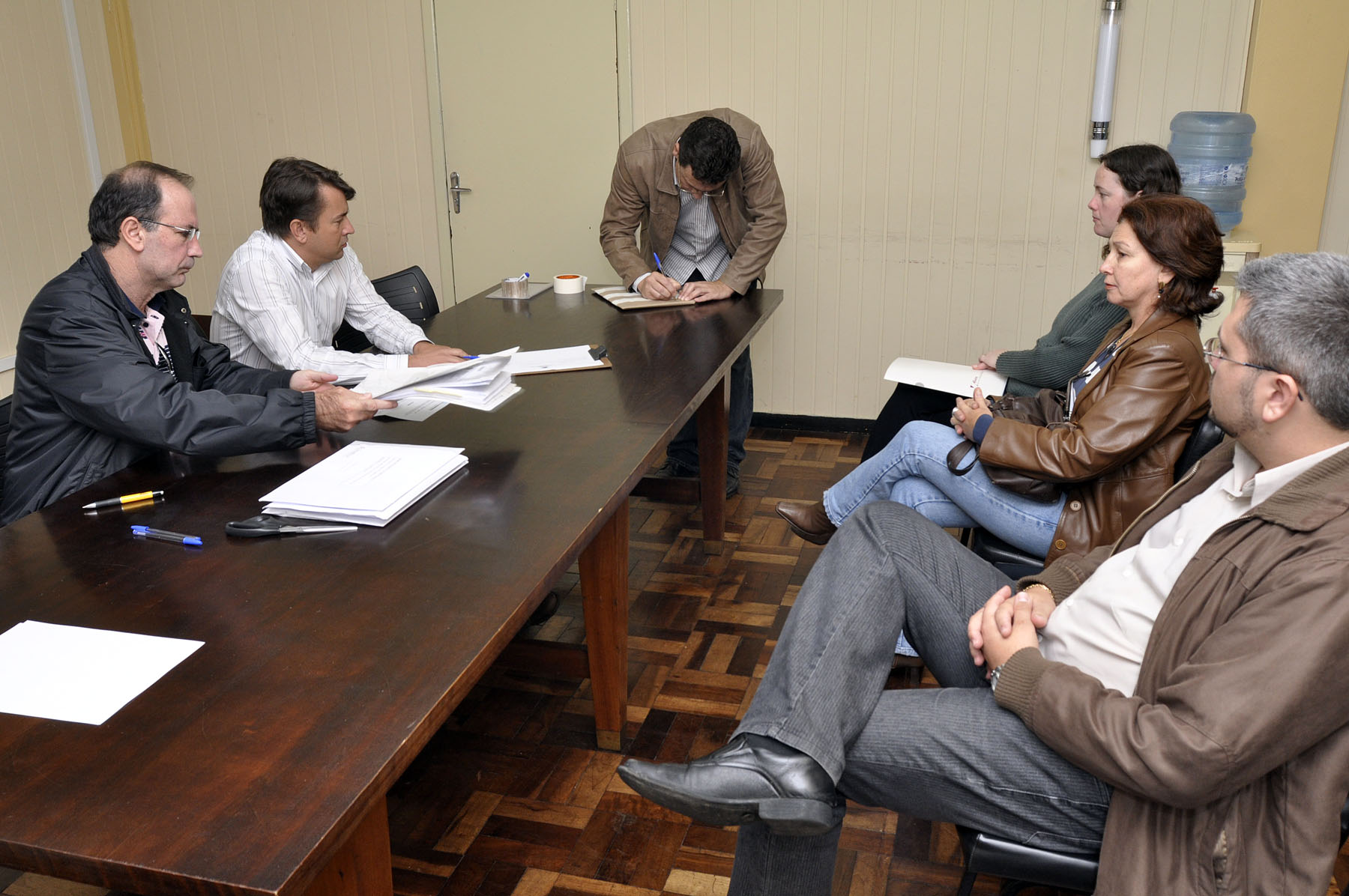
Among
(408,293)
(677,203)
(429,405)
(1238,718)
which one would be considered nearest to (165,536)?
(429,405)

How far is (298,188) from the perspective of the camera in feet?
9.30

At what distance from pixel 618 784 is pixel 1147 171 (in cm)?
207

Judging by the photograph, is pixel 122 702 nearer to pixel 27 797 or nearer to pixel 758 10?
pixel 27 797

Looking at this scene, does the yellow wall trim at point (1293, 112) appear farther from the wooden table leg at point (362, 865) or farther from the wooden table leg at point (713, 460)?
the wooden table leg at point (362, 865)

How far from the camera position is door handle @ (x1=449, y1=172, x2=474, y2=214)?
482 cm

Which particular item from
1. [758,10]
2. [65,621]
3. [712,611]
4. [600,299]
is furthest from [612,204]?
[65,621]

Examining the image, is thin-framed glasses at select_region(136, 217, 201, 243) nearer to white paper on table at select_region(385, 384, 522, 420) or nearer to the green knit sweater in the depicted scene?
white paper on table at select_region(385, 384, 522, 420)

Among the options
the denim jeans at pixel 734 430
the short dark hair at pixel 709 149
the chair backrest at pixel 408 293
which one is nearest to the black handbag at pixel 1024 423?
the short dark hair at pixel 709 149

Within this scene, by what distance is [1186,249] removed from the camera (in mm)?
2109

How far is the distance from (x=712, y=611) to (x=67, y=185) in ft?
12.7

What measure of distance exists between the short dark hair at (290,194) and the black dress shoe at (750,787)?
2.04m

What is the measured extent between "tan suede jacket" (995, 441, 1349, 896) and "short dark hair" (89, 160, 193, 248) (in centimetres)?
196

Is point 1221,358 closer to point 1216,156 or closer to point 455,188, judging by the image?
point 1216,156

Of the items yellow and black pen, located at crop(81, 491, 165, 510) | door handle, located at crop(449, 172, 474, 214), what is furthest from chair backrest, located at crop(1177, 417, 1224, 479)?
door handle, located at crop(449, 172, 474, 214)
